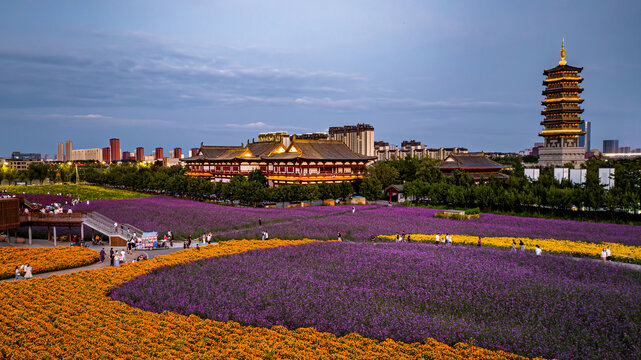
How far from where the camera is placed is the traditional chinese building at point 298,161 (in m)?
76.9

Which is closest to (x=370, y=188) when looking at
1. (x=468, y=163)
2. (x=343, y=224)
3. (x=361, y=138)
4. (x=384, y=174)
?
(x=384, y=174)

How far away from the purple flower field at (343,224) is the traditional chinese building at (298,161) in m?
22.5

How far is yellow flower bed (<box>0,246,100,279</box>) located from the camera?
27.1m

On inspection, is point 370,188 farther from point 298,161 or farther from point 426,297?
point 426,297

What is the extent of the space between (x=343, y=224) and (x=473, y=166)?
48261mm

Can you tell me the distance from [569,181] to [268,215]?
40468 millimetres

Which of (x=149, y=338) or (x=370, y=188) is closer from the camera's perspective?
(x=149, y=338)

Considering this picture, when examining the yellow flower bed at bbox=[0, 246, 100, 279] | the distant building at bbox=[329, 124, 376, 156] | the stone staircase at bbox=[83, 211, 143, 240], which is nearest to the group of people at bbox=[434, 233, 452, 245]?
the stone staircase at bbox=[83, 211, 143, 240]

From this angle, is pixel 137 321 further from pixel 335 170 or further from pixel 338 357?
pixel 335 170

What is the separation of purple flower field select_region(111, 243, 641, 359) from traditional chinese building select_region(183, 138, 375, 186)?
4866cm

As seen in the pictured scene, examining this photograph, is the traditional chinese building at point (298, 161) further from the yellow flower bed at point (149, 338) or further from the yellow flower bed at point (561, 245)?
the yellow flower bed at point (149, 338)

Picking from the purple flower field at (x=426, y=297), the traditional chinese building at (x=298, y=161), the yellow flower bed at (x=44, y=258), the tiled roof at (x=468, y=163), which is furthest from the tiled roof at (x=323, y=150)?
the purple flower field at (x=426, y=297)

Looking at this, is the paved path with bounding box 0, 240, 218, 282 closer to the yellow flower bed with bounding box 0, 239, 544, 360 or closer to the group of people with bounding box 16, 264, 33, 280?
the group of people with bounding box 16, 264, 33, 280

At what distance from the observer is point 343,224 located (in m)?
43.7
